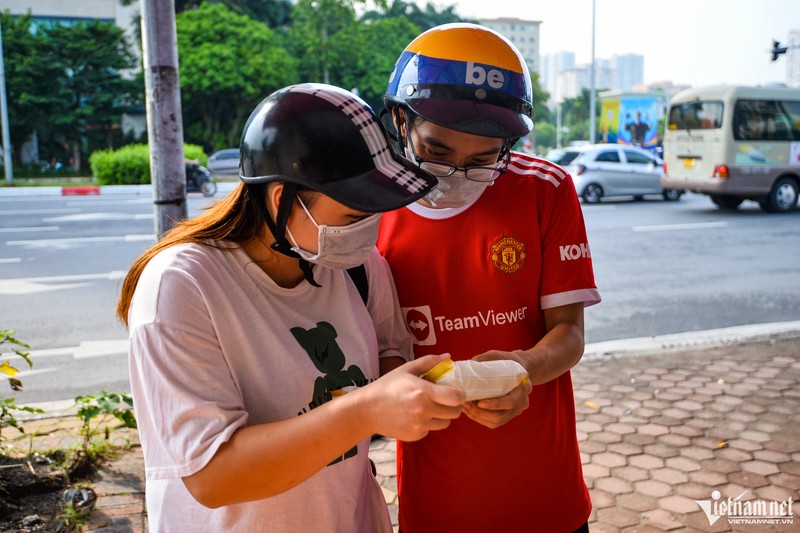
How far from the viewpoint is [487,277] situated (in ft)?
5.96

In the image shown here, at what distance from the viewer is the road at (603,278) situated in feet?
20.5

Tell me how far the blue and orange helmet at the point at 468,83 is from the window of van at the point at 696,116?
15.5 meters

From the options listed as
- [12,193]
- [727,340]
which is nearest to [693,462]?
[727,340]

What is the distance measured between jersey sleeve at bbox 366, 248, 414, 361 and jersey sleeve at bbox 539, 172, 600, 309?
0.38 m

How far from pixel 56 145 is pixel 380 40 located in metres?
17.7

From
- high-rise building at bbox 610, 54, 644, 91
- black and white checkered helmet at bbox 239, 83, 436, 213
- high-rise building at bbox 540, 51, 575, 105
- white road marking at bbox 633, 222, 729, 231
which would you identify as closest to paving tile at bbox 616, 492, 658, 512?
black and white checkered helmet at bbox 239, 83, 436, 213

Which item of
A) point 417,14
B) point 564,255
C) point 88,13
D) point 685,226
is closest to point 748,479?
point 564,255

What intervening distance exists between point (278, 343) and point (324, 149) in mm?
392

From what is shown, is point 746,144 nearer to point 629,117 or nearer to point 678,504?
point 678,504

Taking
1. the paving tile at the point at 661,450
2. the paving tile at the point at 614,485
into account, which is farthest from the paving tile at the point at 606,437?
the paving tile at the point at 614,485

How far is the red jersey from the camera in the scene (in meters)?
1.82

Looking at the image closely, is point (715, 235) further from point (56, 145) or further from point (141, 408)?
point (56, 145)

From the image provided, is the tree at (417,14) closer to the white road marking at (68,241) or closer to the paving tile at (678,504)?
the white road marking at (68,241)

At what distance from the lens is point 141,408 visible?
1301mm
